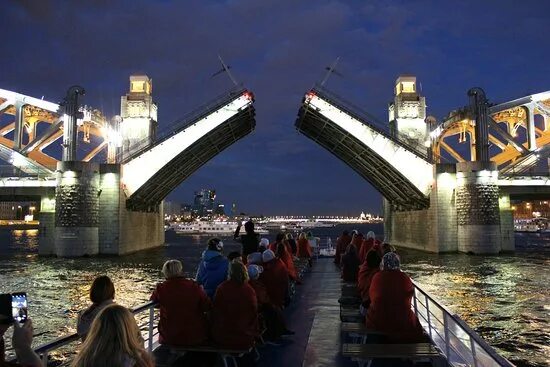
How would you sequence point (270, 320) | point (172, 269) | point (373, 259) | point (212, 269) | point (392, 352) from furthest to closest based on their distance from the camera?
point (270, 320) < point (373, 259) < point (212, 269) < point (172, 269) < point (392, 352)

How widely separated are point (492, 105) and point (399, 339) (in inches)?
1422

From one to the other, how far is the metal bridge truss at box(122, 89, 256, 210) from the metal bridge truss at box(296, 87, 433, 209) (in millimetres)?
4243

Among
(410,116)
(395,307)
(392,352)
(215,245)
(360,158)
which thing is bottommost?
(392,352)

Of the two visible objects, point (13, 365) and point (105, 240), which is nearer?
point (13, 365)

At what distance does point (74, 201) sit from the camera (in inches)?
1292

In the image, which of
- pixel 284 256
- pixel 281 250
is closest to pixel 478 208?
pixel 284 256

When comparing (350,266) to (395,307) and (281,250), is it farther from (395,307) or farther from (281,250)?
(395,307)

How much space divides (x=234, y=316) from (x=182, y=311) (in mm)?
548

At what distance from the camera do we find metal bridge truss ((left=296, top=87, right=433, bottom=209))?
32031mm

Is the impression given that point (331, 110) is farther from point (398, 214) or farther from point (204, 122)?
point (398, 214)

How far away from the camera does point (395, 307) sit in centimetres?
531

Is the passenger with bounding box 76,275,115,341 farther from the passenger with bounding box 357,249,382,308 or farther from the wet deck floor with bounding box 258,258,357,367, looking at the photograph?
the passenger with bounding box 357,249,382,308

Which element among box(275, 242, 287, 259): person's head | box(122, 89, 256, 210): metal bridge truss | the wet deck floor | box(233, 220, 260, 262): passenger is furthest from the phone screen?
box(122, 89, 256, 210): metal bridge truss

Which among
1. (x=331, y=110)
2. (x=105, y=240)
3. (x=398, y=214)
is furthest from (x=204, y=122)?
(x=398, y=214)
